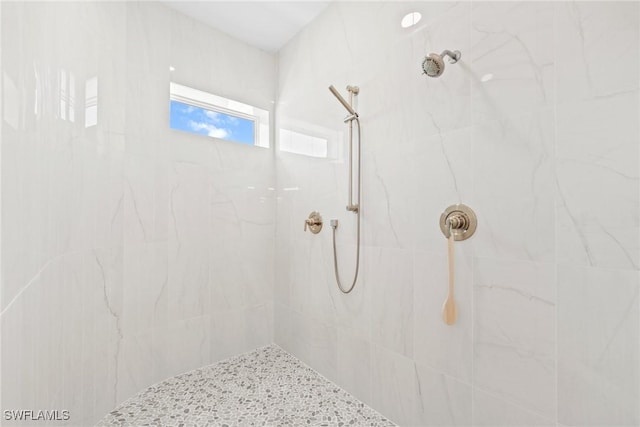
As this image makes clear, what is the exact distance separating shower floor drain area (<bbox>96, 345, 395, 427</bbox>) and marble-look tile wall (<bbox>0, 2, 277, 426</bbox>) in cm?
12

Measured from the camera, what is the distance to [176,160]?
199cm

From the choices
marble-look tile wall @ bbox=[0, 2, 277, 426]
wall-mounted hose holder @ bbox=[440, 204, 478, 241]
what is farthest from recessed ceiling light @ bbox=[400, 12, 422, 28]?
marble-look tile wall @ bbox=[0, 2, 277, 426]

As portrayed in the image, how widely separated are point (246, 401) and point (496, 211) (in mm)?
1635

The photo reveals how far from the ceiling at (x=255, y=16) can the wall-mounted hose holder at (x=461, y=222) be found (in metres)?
1.60

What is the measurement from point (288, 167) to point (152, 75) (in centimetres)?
104

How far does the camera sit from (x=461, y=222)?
1.26 meters

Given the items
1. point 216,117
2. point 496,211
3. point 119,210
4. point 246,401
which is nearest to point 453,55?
point 496,211

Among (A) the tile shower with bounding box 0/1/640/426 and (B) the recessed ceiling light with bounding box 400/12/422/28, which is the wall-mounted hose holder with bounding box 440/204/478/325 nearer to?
(A) the tile shower with bounding box 0/1/640/426

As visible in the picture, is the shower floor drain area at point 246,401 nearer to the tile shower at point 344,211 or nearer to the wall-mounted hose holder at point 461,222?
the tile shower at point 344,211

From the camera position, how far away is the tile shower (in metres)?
0.92

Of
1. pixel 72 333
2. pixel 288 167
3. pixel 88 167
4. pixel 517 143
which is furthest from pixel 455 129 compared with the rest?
pixel 72 333

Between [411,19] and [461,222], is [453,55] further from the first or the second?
[461,222]

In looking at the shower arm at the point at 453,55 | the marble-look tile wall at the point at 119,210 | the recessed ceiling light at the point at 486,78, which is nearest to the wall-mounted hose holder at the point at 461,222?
the recessed ceiling light at the point at 486,78

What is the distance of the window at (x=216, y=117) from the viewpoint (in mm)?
2033
